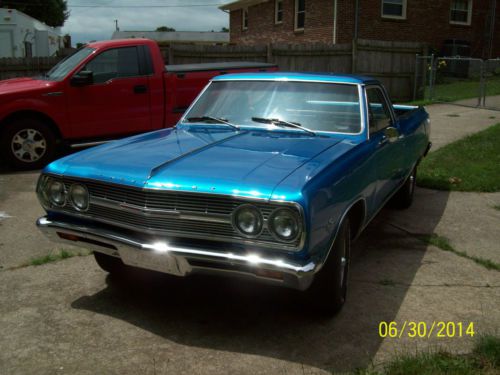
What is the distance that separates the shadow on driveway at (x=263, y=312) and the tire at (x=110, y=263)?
3.4 inches

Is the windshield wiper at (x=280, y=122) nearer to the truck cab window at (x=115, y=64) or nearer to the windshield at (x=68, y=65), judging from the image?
the truck cab window at (x=115, y=64)

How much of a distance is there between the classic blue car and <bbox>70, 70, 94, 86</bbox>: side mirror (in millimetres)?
3996

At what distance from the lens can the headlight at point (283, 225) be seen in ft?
9.89

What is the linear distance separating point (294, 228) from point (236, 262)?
0.38m

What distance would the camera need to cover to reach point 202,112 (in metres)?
4.93

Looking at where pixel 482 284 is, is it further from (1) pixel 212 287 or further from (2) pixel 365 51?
(2) pixel 365 51

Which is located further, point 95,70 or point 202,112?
point 95,70

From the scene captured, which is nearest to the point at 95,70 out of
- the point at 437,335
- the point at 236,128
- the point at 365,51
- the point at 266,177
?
the point at 236,128

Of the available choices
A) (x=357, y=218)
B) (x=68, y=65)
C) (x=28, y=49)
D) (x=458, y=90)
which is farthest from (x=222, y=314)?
(x=458, y=90)

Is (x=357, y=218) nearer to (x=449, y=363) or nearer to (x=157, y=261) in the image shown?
(x=449, y=363)

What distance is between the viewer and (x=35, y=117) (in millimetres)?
8227

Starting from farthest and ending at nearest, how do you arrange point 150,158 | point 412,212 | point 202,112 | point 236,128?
point 412,212
point 202,112
point 236,128
point 150,158

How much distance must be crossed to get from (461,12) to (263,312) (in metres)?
23.5

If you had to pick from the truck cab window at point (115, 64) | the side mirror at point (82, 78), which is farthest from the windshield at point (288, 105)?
the truck cab window at point (115, 64)
